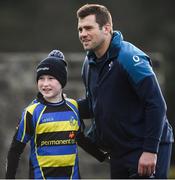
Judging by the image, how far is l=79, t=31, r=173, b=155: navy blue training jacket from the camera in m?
5.82

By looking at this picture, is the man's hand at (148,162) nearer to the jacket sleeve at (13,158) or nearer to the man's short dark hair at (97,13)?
the jacket sleeve at (13,158)

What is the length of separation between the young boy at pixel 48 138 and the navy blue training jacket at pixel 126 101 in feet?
0.76

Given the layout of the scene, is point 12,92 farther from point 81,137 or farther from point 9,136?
point 81,137

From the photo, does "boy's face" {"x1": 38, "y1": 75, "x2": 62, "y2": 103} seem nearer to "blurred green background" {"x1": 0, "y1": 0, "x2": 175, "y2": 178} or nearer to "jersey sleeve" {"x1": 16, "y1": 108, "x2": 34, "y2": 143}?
"jersey sleeve" {"x1": 16, "y1": 108, "x2": 34, "y2": 143}

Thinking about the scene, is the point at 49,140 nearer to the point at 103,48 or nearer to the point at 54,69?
the point at 54,69

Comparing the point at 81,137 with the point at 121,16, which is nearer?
the point at 81,137

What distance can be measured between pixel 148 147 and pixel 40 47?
10.9 m

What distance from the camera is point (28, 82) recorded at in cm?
1140

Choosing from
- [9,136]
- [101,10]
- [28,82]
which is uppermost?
[101,10]

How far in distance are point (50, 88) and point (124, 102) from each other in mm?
507

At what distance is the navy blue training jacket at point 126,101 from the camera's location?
582cm

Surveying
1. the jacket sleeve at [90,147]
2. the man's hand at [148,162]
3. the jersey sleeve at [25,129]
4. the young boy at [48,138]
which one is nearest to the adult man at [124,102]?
the man's hand at [148,162]

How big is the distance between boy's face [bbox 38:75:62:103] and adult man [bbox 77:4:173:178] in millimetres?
231

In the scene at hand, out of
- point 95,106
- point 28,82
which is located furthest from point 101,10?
point 28,82
